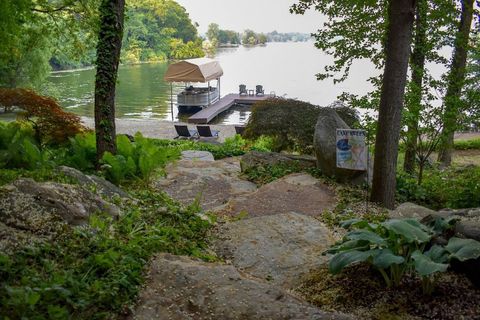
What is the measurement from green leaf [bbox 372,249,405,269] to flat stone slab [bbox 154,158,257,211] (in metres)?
3.92

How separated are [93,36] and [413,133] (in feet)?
24.7

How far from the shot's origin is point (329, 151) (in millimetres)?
8594

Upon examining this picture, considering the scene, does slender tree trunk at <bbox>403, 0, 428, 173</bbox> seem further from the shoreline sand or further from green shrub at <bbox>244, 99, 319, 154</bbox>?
the shoreline sand

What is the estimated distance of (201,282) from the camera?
3.38m

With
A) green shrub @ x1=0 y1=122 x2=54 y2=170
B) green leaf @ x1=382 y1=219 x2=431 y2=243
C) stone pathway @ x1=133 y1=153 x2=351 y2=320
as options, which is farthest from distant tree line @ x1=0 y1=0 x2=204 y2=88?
green leaf @ x1=382 y1=219 x2=431 y2=243

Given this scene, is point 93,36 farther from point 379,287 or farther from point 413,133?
point 379,287

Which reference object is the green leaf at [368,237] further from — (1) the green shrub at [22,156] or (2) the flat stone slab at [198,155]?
(2) the flat stone slab at [198,155]

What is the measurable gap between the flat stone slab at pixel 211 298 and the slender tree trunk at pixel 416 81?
5.48m

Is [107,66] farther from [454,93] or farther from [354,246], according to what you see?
[454,93]

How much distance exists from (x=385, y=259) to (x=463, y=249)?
0.57m

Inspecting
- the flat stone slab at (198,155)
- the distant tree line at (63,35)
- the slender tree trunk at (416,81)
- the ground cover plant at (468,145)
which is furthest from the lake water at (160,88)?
the slender tree trunk at (416,81)

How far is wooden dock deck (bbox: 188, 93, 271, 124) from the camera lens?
2923 cm

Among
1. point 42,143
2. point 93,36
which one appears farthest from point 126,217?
point 93,36

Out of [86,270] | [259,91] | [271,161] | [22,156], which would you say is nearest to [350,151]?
[271,161]
